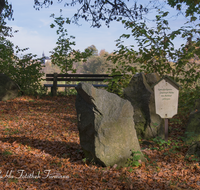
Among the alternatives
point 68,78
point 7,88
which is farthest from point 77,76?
point 7,88

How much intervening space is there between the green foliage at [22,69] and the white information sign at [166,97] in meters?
8.73

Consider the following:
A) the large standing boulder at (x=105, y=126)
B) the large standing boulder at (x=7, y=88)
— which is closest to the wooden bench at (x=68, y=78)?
the large standing boulder at (x=7, y=88)

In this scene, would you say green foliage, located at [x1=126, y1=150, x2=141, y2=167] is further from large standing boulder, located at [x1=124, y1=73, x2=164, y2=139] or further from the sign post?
large standing boulder, located at [x1=124, y1=73, x2=164, y2=139]

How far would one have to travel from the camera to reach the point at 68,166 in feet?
15.1

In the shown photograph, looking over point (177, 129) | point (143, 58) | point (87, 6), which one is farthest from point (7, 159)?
point (87, 6)

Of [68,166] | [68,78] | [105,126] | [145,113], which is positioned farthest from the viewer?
[68,78]

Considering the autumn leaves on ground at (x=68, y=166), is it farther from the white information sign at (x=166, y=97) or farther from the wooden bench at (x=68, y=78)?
the wooden bench at (x=68, y=78)

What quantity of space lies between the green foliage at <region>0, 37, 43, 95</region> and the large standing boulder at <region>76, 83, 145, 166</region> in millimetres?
8873

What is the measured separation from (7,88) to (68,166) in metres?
Result: 8.79

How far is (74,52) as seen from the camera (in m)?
14.6

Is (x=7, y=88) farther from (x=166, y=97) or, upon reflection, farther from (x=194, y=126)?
(x=194, y=126)

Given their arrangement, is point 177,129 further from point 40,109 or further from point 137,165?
point 40,109

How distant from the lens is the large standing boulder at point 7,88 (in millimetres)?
11906

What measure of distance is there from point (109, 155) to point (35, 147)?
2247 millimetres
